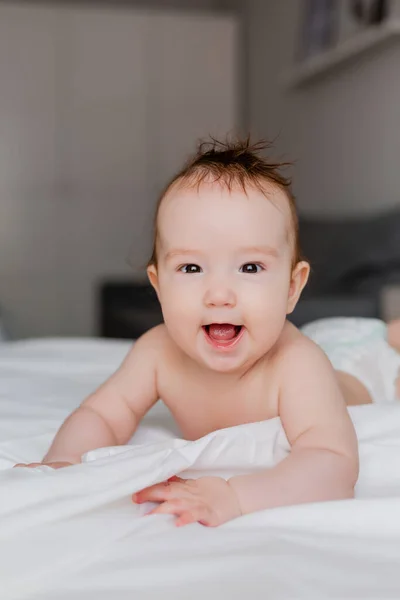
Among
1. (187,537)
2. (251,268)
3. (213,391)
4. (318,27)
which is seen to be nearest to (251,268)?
(251,268)

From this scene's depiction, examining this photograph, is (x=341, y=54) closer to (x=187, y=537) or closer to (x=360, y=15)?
(x=360, y=15)

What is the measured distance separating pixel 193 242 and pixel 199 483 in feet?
0.87

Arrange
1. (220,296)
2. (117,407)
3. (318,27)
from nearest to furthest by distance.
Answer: (220,296) → (117,407) → (318,27)

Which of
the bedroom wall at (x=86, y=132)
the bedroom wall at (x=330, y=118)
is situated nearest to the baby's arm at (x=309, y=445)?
the bedroom wall at (x=330, y=118)

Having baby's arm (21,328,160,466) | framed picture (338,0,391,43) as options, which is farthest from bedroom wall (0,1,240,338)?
baby's arm (21,328,160,466)

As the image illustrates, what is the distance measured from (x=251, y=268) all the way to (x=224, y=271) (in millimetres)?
33

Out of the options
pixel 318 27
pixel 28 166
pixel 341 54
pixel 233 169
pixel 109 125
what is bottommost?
pixel 28 166

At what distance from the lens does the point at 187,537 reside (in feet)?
2.22

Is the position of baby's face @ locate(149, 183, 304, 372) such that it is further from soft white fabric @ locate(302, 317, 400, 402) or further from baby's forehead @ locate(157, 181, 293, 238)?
soft white fabric @ locate(302, 317, 400, 402)

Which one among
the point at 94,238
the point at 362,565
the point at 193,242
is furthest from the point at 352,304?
the point at 94,238

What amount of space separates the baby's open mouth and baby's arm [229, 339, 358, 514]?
0.10m

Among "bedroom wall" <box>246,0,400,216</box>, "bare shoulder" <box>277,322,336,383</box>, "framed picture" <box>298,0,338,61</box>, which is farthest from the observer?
"framed picture" <box>298,0,338,61</box>

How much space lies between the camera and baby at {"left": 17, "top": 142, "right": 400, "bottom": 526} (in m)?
0.80

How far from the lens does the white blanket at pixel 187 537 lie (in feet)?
1.94
